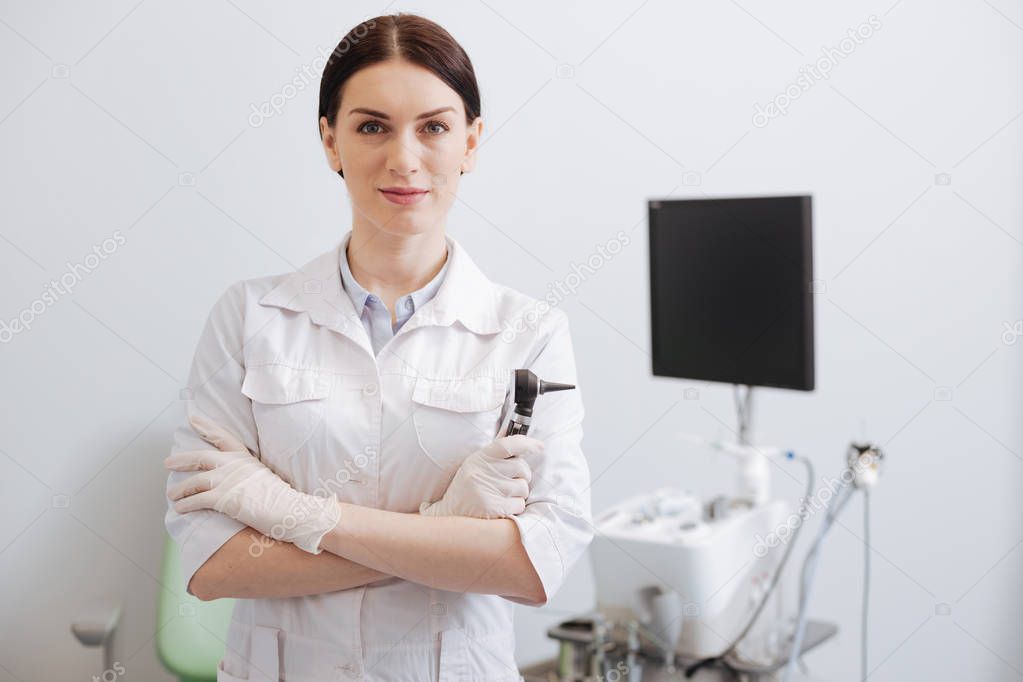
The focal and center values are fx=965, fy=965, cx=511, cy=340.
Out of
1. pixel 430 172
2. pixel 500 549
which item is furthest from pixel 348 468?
pixel 430 172

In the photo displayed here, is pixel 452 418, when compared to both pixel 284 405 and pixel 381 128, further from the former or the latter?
pixel 381 128

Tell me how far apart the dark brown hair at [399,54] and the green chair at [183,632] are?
1086 mm

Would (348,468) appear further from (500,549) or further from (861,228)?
(861,228)

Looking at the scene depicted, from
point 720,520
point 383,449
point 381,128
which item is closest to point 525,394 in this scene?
point 383,449

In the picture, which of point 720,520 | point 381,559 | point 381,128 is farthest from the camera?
point 720,520

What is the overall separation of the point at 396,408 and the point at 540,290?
116 cm

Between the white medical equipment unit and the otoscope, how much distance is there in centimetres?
53

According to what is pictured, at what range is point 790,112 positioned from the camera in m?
2.36

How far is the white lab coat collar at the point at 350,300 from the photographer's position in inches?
53.0

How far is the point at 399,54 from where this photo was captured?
1296mm

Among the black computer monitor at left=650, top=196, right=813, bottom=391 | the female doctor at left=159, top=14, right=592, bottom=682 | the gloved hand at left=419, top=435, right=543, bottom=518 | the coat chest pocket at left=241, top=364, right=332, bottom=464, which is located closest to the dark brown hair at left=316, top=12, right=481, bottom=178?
the female doctor at left=159, top=14, right=592, bottom=682

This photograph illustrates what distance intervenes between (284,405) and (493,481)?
0.30 meters

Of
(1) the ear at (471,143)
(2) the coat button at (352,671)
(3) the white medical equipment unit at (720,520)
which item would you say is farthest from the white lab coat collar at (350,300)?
(3) the white medical equipment unit at (720,520)

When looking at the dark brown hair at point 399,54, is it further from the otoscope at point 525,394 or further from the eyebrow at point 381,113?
the otoscope at point 525,394
